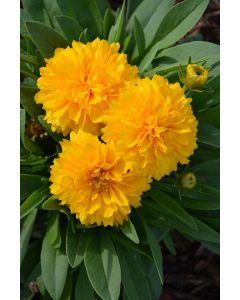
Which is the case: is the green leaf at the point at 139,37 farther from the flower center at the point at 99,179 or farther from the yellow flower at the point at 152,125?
the flower center at the point at 99,179

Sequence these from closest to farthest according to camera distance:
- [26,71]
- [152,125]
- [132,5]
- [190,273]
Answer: [152,125]
[26,71]
[132,5]
[190,273]

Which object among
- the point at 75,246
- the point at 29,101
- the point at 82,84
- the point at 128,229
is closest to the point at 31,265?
the point at 75,246

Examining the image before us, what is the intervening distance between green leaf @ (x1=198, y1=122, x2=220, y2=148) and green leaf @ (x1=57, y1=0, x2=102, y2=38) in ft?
1.37

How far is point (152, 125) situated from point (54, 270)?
493 mm

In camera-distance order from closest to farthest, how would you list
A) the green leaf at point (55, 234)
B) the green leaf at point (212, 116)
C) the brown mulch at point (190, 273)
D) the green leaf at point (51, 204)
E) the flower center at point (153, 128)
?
1. the flower center at point (153, 128)
2. the green leaf at point (51, 204)
3. the green leaf at point (55, 234)
4. the green leaf at point (212, 116)
5. the brown mulch at point (190, 273)

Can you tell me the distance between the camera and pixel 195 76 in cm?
113

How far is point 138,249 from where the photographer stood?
4.39 feet

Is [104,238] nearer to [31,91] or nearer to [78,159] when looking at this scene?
[78,159]

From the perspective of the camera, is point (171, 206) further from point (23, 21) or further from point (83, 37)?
point (23, 21)

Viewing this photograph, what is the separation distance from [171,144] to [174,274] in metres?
1.12

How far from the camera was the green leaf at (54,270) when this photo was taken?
4.19 feet

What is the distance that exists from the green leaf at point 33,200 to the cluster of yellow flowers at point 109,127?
105 millimetres

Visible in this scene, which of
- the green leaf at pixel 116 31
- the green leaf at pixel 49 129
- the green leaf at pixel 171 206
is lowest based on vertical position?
the green leaf at pixel 171 206

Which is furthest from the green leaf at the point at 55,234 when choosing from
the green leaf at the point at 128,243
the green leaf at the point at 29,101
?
the green leaf at the point at 29,101
